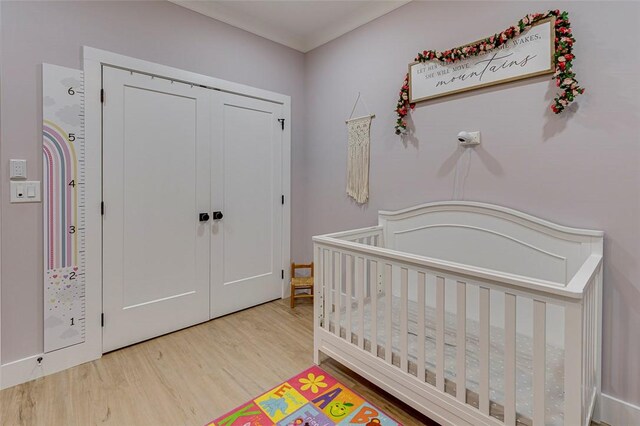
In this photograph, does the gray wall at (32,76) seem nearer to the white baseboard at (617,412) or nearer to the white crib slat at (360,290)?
the white crib slat at (360,290)

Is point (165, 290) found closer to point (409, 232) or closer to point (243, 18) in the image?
point (409, 232)

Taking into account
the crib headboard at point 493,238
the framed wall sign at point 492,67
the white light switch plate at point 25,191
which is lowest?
the crib headboard at point 493,238

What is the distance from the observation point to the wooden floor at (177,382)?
1.56 meters

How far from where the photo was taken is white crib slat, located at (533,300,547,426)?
108 cm

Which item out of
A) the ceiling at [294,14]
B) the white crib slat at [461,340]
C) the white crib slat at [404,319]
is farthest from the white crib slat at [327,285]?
the ceiling at [294,14]

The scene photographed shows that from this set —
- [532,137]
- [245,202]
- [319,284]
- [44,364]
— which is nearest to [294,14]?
[245,202]

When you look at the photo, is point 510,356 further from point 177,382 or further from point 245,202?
point 245,202

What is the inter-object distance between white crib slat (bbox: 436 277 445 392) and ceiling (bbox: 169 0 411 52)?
2043mm

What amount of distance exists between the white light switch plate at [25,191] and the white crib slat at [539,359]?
252 cm

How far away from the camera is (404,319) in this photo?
1504 mm

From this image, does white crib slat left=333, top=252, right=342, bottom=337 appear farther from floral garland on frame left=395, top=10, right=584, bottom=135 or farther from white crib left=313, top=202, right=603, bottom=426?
floral garland on frame left=395, top=10, right=584, bottom=135

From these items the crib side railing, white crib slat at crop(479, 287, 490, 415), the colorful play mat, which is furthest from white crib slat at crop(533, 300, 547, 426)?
the colorful play mat

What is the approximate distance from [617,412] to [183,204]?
2821 mm

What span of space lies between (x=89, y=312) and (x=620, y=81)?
3.18 meters
